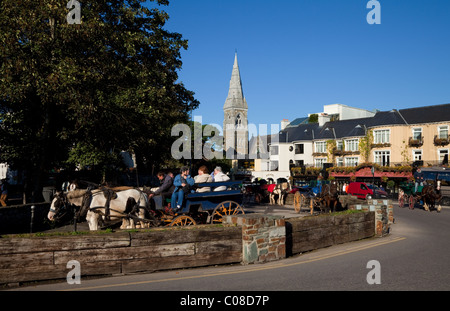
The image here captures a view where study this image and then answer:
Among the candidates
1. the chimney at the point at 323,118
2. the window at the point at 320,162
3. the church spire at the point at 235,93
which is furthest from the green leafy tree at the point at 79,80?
the church spire at the point at 235,93

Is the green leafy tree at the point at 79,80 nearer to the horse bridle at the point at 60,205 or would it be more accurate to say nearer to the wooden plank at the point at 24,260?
the horse bridle at the point at 60,205

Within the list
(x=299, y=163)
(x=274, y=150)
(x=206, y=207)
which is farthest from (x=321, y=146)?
Result: (x=206, y=207)

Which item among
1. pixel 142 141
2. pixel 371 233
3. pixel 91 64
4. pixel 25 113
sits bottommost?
pixel 371 233

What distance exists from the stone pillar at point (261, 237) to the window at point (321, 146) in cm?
5571

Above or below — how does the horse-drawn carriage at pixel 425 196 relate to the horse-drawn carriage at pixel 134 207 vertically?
below

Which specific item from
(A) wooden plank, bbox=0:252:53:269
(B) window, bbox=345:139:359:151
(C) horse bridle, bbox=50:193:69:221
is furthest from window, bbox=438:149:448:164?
(A) wooden plank, bbox=0:252:53:269

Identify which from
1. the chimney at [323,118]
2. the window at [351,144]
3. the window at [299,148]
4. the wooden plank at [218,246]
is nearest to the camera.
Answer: the wooden plank at [218,246]

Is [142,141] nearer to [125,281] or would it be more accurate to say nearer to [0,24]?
[0,24]

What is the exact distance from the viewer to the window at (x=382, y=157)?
182 feet

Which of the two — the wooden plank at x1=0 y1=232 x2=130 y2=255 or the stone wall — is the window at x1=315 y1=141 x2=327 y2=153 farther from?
the wooden plank at x1=0 y1=232 x2=130 y2=255

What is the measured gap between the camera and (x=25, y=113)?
20.6 meters

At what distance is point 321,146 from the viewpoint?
64.6 meters
